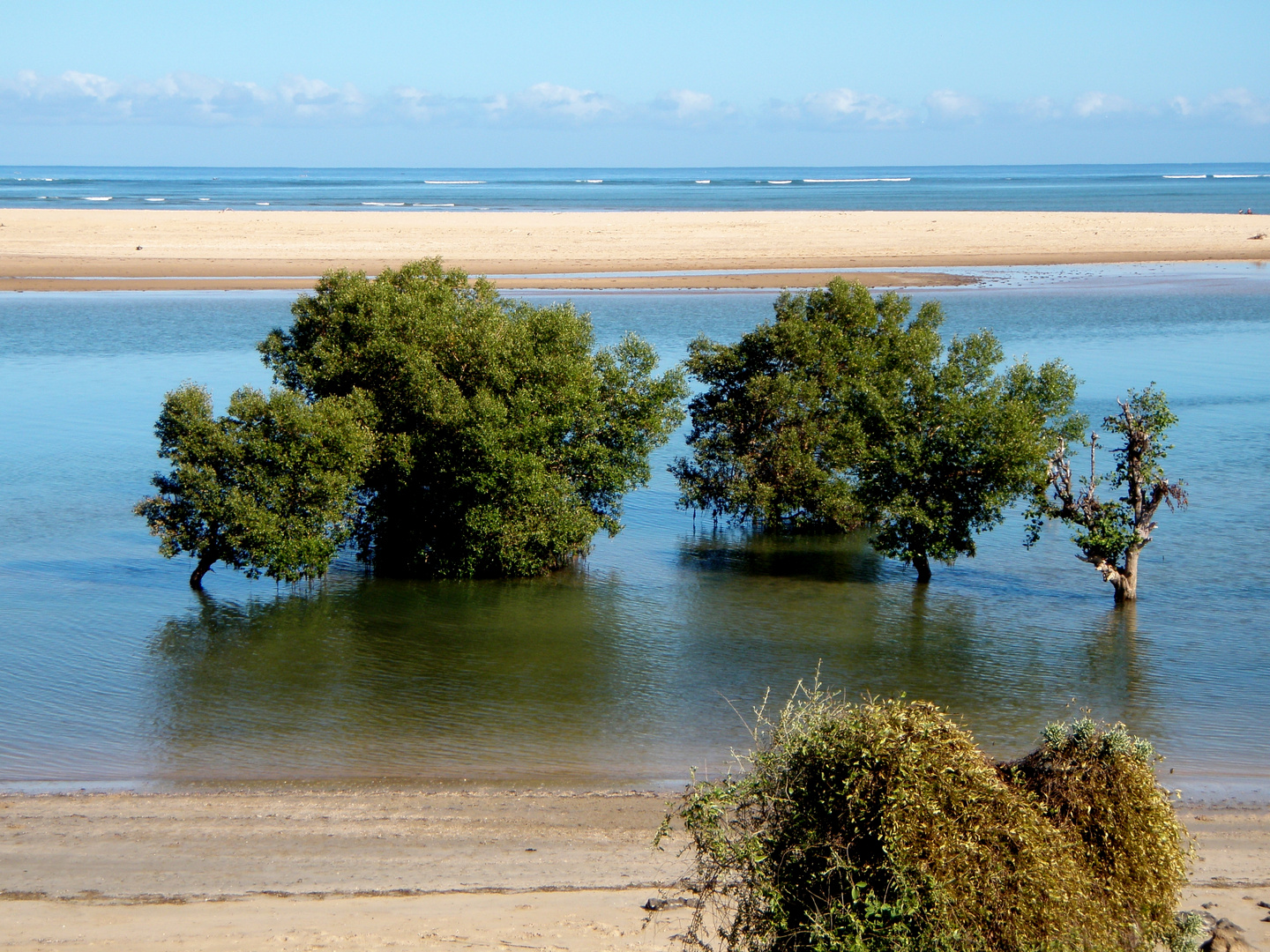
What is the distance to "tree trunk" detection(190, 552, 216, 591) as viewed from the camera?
94.0 feet

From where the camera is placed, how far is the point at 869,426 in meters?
29.2

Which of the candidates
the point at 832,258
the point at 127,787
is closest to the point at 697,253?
the point at 832,258

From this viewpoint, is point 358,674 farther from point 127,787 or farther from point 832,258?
point 832,258

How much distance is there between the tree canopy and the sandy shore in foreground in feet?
144

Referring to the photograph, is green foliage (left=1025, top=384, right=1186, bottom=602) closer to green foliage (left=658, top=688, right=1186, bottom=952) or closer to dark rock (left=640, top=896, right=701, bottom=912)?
green foliage (left=658, top=688, right=1186, bottom=952)

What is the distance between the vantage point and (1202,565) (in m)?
30.2

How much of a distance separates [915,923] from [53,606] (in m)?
23.5

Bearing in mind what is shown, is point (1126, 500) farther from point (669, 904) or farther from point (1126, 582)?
point (669, 904)

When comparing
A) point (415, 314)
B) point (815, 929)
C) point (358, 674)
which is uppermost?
point (415, 314)

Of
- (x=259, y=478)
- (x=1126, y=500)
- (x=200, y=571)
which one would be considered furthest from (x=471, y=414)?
(x=1126, y=500)

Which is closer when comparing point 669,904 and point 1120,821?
point 1120,821

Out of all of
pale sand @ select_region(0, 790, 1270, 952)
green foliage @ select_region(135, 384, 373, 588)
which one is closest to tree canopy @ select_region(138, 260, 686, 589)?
green foliage @ select_region(135, 384, 373, 588)

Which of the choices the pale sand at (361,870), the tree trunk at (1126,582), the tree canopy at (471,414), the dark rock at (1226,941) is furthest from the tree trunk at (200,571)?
the dark rock at (1226,941)

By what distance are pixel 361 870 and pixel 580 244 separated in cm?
8387
